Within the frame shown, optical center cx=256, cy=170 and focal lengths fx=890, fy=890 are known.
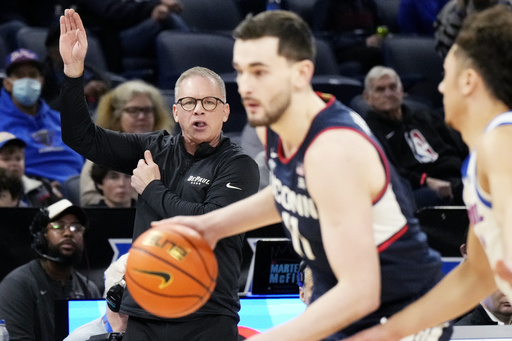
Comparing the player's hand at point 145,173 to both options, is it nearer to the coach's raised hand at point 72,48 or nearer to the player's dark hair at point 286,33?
the coach's raised hand at point 72,48

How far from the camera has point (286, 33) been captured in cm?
271

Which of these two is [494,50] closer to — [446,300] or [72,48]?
[446,300]

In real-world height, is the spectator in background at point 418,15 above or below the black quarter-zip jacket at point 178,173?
above

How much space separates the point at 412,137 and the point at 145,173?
4.29 m

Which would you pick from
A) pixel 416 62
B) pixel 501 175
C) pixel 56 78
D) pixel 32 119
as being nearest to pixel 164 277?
pixel 501 175

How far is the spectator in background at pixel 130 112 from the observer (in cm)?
686

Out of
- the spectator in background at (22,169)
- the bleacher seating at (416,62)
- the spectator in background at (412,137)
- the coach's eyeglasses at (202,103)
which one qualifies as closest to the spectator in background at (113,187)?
the spectator in background at (22,169)

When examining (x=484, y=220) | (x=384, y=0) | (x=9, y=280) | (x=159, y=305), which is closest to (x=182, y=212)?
(x=159, y=305)

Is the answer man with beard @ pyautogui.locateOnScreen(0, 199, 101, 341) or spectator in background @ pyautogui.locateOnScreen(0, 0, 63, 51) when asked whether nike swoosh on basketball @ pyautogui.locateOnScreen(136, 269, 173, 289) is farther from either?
spectator in background @ pyautogui.locateOnScreen(0, 0, 63, 51)

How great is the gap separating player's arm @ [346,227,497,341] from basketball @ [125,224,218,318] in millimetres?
602

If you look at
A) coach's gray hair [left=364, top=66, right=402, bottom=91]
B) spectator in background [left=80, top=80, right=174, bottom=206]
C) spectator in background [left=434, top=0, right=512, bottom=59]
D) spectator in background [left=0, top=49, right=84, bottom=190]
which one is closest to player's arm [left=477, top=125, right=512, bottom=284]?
spectator in background [left=80, top=80, right=174, bottom=206]

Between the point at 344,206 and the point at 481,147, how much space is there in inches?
16.4

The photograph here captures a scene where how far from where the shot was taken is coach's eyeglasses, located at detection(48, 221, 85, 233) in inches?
235

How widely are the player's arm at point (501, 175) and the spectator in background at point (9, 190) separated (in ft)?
15.2
